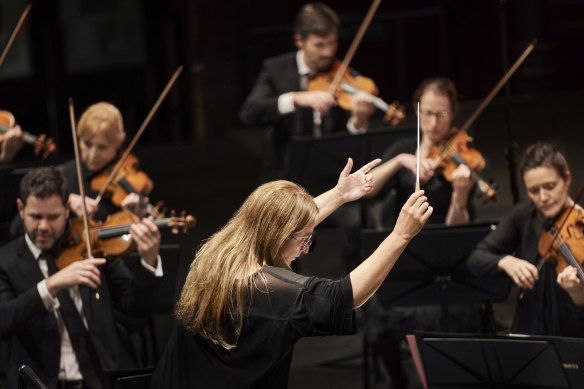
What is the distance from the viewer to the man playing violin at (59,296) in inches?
146

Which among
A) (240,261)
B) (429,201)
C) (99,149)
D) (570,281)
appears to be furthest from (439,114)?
(240,261)

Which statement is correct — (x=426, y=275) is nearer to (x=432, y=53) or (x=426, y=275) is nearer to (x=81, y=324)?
(x=81, y=324)

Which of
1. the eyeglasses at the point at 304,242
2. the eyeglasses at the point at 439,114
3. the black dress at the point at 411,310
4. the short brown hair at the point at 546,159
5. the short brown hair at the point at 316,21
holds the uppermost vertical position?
the short brown hair at the point at 316,21

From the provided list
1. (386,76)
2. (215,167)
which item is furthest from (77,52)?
(386,76)

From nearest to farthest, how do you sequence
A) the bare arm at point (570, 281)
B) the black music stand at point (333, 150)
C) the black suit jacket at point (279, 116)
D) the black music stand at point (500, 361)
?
the black music stand at point (500, 361)
the bare arm at point (570, 281)
the black music stand at point (333, 150)
the black suit jacket at point (279, 116)

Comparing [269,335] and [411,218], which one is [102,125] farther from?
[411,218]

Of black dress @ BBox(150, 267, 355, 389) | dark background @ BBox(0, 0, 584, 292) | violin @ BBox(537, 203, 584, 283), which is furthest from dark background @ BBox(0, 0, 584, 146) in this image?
black dress @ BBox(150, 267, 355, 389)

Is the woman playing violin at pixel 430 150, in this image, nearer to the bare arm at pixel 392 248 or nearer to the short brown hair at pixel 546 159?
the short brown hair at pixel 546 159

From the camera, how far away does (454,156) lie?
437 centimetres

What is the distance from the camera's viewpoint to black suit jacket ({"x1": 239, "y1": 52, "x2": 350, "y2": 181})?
5035 mm

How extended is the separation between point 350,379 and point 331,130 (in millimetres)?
1203

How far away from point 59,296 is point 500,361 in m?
1.57

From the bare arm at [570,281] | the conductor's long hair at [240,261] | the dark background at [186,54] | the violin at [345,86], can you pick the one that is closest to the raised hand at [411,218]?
the conductor's long hair at [240,261]

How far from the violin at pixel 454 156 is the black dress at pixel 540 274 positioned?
44cm
